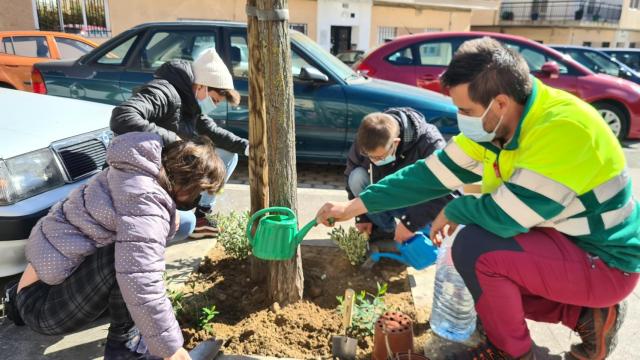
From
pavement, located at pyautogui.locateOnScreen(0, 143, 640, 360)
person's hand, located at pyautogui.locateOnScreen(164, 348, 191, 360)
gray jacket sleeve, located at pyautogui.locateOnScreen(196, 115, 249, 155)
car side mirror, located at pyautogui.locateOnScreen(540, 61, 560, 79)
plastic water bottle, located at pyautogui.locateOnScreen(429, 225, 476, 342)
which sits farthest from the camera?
car side mirror, located at pyautogui.locateOnScreen(540, 61, 560, 79)

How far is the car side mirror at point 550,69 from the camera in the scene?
7195mm

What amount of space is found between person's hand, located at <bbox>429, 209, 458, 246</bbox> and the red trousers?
318 mm

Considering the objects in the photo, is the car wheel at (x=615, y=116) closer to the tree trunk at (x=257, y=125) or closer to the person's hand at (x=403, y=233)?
the person's hand at (x=403, y=233)

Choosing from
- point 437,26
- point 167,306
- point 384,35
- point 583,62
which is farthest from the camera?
point 437,26

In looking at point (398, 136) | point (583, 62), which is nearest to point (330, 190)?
point (398, 136)

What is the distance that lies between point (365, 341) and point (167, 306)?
986 millimetres

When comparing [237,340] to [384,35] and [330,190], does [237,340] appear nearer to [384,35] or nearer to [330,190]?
[330,190]

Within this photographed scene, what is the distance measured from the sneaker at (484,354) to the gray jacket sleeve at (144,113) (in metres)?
1.89

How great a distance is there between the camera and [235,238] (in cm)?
309

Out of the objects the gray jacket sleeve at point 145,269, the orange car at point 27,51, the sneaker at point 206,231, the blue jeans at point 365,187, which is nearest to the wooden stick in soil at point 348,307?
the gray jacket sleeve at point 145,269

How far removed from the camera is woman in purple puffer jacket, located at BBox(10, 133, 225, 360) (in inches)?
74.3

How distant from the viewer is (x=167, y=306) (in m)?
1.93

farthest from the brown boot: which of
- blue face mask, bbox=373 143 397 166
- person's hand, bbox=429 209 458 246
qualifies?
blue face mask, bbox=373 143 397 166

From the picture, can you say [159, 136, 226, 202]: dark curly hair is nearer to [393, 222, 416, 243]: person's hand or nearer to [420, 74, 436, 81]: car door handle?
[393, 222, 416, 243]: person's hand
